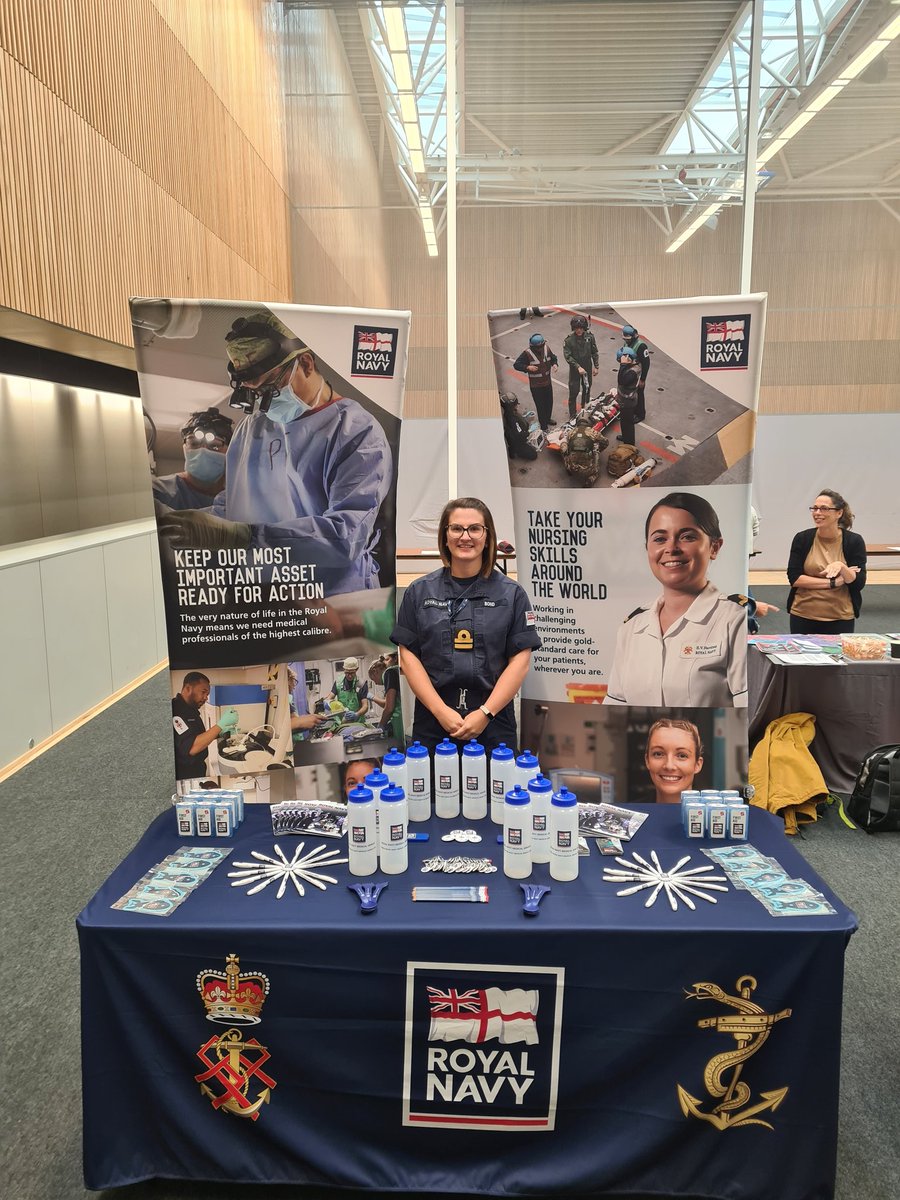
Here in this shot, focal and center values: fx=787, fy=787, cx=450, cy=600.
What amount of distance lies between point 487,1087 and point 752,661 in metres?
2.78

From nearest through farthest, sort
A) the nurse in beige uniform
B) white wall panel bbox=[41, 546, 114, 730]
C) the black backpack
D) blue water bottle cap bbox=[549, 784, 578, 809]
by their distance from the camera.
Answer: blue water bottle cap bbox=[549, 784, 578, 809] → the nurse in beige uniform → the black backpack → white wall panel bbox=[41, 546, 114, 730]

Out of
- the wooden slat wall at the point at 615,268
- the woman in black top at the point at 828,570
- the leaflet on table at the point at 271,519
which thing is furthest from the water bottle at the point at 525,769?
the wooden slat wall at the point at 615,268

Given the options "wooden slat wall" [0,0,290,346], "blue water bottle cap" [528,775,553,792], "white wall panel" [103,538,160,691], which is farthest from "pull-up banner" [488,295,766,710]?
"white wall panel" [103,538,160,691]

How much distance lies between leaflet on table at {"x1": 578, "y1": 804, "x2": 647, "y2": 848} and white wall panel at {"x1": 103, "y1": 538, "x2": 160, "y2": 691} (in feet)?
15.0

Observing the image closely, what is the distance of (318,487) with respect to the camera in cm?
269

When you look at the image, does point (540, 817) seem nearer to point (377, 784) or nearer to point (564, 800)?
point (564, 800)

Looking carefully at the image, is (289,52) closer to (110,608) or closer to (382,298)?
(382,298)

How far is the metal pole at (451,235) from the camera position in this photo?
5.84 meters

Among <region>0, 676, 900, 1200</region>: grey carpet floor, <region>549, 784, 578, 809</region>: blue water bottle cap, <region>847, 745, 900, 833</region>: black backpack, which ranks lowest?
<region>0, 676, 900, 1200</region>: grey carpet floor

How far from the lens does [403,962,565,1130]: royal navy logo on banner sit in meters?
1.56

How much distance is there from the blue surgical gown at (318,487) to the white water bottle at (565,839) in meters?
1.30

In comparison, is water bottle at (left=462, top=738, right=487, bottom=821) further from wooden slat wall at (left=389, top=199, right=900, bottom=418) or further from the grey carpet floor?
wooden slat wall at (left=389, top=199, right=900, bottom=418)

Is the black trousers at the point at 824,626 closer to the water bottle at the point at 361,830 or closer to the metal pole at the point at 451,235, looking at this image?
the metal pole at the point at 451,235

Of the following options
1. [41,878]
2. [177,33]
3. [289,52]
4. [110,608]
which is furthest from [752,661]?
[289,52]
